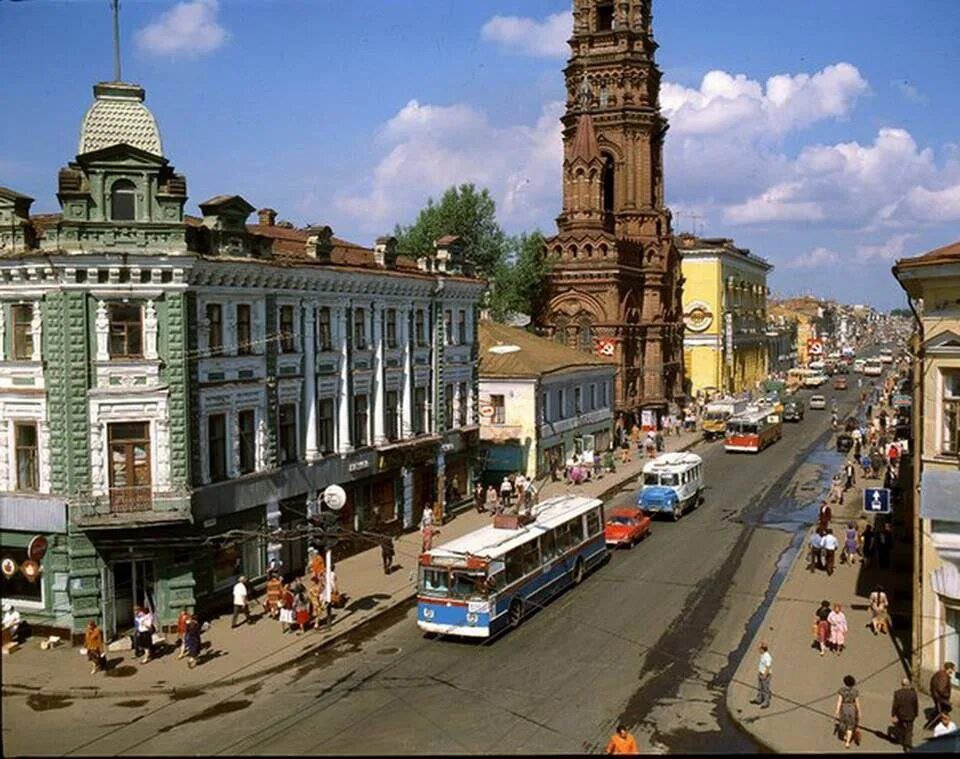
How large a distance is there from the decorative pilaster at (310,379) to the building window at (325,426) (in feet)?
1.99

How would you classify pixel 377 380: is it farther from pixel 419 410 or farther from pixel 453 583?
pixel 453 583

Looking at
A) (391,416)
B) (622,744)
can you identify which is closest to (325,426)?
(391,416)

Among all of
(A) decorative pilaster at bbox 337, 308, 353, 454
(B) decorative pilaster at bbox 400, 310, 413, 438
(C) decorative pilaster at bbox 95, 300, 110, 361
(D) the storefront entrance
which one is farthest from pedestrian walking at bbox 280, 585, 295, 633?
(B) decorative pilaster at bbox 400, 310, 413, 438

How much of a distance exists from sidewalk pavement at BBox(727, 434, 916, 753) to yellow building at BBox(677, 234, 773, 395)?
212 ft

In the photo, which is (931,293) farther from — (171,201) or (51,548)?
(51,548)

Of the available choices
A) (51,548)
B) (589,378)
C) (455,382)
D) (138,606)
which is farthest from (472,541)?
(589,378)

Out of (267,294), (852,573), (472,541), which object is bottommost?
(852,573)

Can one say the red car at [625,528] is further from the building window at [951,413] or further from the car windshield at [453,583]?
the building window at [951,413]

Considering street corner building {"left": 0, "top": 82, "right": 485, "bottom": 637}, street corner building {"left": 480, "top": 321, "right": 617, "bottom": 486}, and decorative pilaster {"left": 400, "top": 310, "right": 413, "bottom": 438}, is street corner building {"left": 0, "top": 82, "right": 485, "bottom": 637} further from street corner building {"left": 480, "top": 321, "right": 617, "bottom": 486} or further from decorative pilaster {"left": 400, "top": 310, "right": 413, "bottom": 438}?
street corner building {"left": 480, "top": 321, "right": 617, "bottom": 486}

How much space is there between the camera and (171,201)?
85.6 ft

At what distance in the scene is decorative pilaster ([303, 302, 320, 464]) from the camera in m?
32.4

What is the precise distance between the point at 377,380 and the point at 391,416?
1912 mm

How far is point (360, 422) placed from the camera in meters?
36.0

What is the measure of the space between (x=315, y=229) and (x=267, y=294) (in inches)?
162
